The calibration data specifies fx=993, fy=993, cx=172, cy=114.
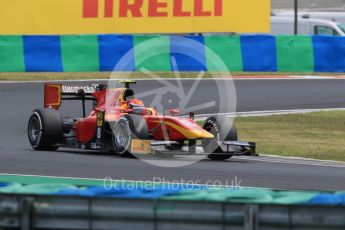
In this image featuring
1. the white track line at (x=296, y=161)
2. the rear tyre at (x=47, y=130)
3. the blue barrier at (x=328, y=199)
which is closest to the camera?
the blue barrier at (x=328, y=199)

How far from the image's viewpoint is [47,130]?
1436 cm

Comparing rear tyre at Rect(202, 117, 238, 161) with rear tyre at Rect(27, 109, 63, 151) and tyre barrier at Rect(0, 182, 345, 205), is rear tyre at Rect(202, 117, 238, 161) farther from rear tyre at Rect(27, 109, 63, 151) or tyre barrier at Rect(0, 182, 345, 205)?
tyre barrier at Rect(0, 182, 345, 205)

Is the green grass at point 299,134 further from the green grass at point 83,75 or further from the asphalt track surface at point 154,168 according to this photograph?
the green grass at point 83,75

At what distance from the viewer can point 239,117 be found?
19578mm

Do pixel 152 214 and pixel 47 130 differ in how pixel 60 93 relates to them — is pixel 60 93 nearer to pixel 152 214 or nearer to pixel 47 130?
Answer: pixel 47 130

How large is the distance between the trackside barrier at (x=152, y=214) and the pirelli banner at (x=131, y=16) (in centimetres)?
2192

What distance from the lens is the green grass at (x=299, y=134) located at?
14922 millimetres

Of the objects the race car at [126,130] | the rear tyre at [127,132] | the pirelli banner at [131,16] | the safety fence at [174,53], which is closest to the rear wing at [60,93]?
the race car at [126,130]

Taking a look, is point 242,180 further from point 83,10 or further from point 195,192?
point 83,10

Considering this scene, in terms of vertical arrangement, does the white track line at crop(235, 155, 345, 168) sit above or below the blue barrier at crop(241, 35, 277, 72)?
below

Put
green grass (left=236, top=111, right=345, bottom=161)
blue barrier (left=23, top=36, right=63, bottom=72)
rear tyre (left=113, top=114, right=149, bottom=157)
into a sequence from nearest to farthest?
rear tyre (left=113, top=114, right=149, bottom=157) < green grass (left=236, top=111, right=345, bottom=161) < blue barrier (left=23, top=36, right=63, bottom=72)

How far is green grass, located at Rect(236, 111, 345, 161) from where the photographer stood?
1492 cm

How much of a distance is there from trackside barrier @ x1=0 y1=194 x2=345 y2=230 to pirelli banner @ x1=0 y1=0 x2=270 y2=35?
2192 cm

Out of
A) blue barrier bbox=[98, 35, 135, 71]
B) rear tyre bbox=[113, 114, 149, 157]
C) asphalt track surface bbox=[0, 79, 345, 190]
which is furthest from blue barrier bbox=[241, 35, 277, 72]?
rear tyre bbox=[113, 114, 149, 157]
